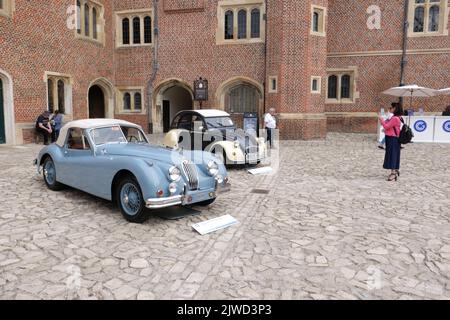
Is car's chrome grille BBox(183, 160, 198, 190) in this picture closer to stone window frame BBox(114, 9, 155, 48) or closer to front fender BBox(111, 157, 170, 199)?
front fender BBox(111, 157, 170, 199)

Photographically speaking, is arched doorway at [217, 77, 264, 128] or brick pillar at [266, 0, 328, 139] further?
arched doorway at [217, 77, 264, 128]

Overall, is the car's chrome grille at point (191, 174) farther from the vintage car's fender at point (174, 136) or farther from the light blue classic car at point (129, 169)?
the vintage car's fender at point (174, 136)

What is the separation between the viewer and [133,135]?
6875mm

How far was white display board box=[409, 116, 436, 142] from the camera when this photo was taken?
54.6 feet

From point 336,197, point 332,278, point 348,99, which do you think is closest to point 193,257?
point 332,278

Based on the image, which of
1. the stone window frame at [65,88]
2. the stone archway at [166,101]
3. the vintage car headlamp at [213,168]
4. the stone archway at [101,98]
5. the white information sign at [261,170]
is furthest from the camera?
the stone archway at [101,98]

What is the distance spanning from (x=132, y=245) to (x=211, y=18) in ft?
55.5

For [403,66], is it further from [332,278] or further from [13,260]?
[13,260]

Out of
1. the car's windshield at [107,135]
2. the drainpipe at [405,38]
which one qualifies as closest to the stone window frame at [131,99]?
the drainpipe at [405,38]

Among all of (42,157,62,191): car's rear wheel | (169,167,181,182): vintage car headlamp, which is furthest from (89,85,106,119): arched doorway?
(169,167,181,182): vintage car headlamp

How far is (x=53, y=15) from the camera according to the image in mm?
15820

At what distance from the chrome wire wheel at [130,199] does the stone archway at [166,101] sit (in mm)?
14788

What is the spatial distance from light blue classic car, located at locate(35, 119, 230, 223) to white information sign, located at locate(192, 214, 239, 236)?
0.37 meters

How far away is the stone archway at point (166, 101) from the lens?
20.3 m
